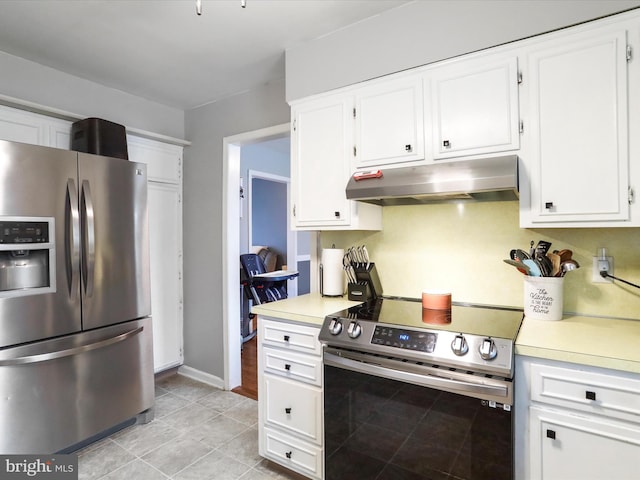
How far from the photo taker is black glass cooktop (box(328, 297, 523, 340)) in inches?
58.4

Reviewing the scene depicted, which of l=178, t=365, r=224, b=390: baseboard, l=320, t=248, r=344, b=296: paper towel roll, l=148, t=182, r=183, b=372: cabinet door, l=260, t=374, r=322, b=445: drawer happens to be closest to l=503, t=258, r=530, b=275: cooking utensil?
l=320, t=248, r=344, b=296: paper towel roll

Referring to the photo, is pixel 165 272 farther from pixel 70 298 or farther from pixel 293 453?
pixel 293 453

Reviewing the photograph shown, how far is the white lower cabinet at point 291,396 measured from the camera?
5.99ft

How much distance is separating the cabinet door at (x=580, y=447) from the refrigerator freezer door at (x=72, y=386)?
2.37 metres

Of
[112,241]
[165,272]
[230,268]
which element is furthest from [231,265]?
[112,241]

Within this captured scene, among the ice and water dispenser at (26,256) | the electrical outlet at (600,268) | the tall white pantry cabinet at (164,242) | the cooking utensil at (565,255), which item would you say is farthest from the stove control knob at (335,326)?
the tall white pantry cabinet at (164,242)

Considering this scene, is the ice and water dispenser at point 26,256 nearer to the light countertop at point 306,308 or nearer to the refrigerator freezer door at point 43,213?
the refrigerator freezer door at point 43,213

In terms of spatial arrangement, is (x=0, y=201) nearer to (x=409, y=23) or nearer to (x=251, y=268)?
(x=409, y=23)

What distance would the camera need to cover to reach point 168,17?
6.62 ft

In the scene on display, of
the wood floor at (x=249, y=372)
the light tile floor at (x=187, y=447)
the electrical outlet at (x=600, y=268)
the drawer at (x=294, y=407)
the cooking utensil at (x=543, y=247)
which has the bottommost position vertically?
the wood floor at (x=249, y=372)

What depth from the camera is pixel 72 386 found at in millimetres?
2104

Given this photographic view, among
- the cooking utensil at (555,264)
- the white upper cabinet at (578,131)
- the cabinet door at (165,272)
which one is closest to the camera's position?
the white upper cabinet at (578,131)

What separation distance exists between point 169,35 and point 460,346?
2.40 meters

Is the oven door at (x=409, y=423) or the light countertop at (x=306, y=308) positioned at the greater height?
the light countertop at (x=306, y=308)
